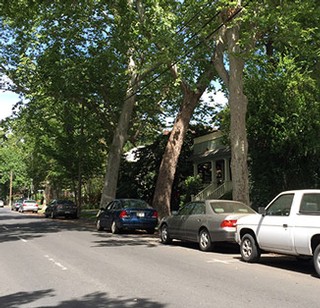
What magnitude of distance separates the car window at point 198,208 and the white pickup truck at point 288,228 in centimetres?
267

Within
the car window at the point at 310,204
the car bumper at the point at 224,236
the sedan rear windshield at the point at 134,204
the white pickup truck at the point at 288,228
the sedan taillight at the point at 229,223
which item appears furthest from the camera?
the sedan rear windshield at the point at 134,204

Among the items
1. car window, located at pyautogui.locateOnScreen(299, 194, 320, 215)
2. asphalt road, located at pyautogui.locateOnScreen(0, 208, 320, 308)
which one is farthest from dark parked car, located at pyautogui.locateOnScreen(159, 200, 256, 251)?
car window, located at pyautogui.locateOnScreen(299, 194, 320, 215)

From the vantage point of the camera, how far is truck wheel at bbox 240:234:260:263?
402 inches

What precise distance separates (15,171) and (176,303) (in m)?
80.7

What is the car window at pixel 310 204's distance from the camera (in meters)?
8.80

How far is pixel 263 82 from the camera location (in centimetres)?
1862

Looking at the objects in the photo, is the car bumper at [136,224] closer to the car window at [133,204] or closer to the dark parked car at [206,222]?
the car window at [133,204]

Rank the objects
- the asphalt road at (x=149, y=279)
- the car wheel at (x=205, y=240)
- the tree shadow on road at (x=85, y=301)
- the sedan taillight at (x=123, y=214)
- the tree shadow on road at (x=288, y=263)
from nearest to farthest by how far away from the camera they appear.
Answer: the tree shadow on road at (x=85, y=301) → the asphalt road at (x=149, y=279) → the tree shadow on road at (x=288, y=263) → the car wheel at (x=205, y=240) → the sedan taillight at (x=123, y=214)

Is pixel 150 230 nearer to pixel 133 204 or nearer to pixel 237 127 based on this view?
pixel 133 204

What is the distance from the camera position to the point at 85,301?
6578 millimetres

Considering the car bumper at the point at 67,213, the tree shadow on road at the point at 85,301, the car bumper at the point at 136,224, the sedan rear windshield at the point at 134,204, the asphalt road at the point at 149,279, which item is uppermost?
the sedan rear windshield at the point at 134,204

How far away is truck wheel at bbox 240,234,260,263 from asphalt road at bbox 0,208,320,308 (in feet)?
0.62

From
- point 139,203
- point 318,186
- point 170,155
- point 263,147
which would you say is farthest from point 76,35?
point 318,186

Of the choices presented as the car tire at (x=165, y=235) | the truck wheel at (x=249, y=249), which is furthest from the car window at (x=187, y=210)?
the truck wheel at (x=249, y=249)
